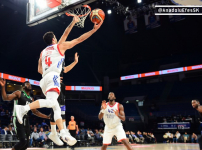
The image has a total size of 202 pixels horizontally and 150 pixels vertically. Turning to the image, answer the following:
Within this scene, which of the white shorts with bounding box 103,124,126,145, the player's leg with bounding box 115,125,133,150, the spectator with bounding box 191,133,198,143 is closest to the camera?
the player's leg with bounding box 115,125,133,150

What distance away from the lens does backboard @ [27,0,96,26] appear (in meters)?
6.91

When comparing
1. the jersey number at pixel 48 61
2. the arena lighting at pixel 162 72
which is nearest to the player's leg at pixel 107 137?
the jersey number at pixel 48 61

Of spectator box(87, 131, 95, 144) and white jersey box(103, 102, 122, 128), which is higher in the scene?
white jersey box(103, 102, 122, 128)

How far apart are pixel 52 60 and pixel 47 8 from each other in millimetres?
4461

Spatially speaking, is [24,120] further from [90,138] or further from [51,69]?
[90,138]

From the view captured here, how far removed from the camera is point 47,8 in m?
7.47

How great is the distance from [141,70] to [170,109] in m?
6.72

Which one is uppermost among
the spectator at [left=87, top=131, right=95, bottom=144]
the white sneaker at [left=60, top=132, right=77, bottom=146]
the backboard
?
the backboard

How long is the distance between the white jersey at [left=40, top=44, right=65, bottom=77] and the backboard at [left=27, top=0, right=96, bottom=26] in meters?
3.55

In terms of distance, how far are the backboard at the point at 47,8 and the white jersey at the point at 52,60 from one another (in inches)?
140

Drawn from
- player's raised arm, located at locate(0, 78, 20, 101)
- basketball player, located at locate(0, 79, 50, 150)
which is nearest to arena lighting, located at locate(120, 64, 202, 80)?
basketball player, located at locate(0, 79, 50, 150)

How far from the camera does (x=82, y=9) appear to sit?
24.9 feet

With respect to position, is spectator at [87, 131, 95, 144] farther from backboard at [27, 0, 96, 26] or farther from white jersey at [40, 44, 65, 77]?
white jersey at [40, 44, 65, 77]

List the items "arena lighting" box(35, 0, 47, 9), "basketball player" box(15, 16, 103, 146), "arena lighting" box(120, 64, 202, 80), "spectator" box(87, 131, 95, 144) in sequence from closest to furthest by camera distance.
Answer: "basketball player" box(15, 16, 103, 146) → "arena lighting" box(35, 0, 47, 9) → "spectator" box(87, 131, 95, 144) → "arena lighting" box(120, 64, 202, 80)
